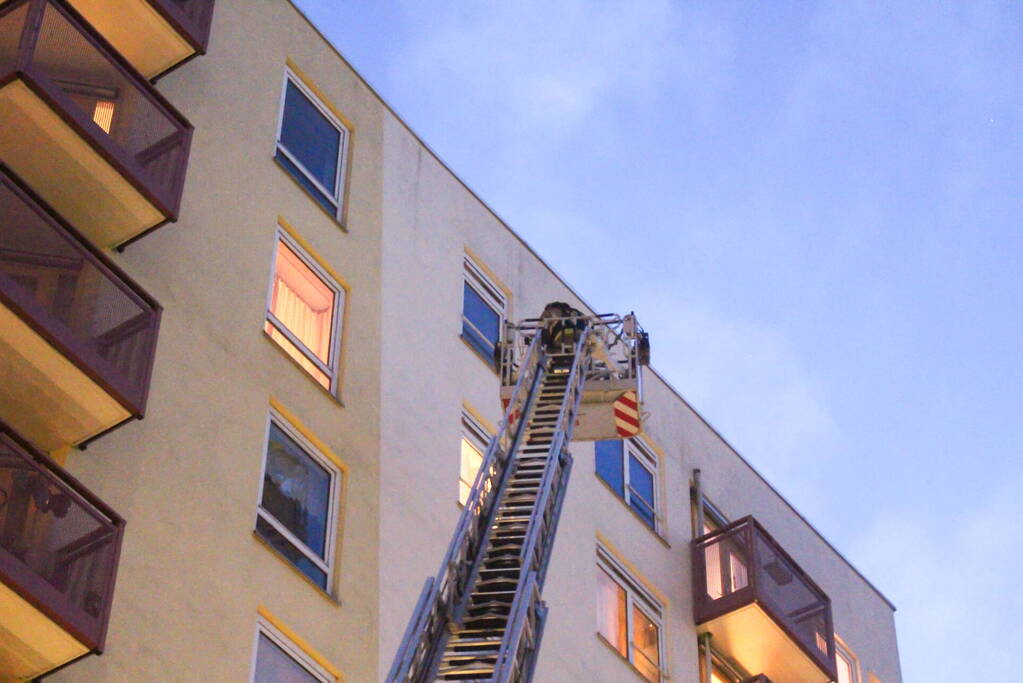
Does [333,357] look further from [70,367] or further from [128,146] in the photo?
[70,367]

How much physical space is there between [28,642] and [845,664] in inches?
826

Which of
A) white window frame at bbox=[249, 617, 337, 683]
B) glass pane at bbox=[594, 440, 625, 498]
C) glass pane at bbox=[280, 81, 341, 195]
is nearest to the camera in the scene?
white window frame at bbox=[249, 617, 337, 683]

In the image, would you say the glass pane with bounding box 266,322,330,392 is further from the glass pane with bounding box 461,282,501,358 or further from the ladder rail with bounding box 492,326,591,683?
the glass pane with bounding box 461,282,501,358

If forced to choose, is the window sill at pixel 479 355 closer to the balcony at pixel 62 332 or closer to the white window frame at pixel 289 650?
the white window frame at pixel 289 650

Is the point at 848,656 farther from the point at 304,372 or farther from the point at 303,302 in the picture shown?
the point at 304,372

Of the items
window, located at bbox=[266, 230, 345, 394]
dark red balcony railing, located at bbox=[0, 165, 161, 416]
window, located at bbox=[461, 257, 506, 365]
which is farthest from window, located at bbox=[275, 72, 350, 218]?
dark red balcony railing, located at bbox=[0, 165, 161, 416]

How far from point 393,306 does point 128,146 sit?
6220 mm

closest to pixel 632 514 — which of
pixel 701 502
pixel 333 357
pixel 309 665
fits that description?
pixel 701 502

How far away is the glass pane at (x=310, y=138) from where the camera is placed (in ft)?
84.5

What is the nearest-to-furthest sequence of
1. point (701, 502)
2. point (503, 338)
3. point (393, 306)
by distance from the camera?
point (393, 306)
point (503, 338)
point (701, 502)

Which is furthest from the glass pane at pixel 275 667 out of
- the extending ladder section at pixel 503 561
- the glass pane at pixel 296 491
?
the extending ladder section at pixel 503 561

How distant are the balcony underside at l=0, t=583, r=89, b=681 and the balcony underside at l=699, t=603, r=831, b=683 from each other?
15.0 m

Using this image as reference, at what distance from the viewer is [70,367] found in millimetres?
18266

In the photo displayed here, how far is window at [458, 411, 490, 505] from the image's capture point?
26.2 meters
